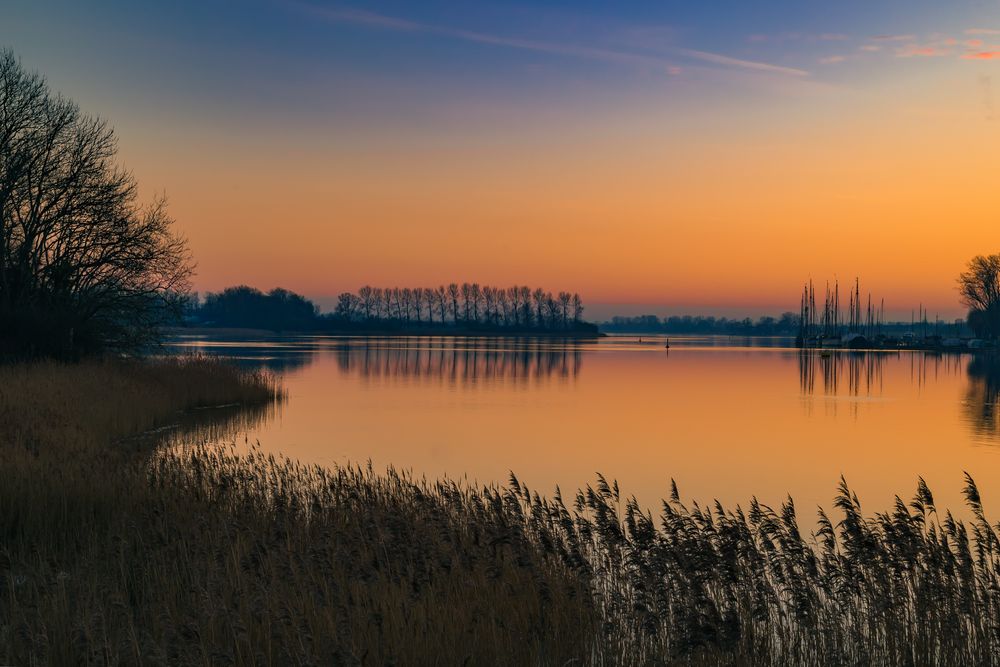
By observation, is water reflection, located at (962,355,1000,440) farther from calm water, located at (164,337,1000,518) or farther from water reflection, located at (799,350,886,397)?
water reflection, located at (799,350,886,397)

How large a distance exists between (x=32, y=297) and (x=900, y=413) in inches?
1721

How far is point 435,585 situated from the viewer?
33.9 feet

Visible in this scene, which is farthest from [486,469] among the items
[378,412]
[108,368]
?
[108,368]

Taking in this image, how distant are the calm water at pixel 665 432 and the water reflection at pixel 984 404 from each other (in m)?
0.13

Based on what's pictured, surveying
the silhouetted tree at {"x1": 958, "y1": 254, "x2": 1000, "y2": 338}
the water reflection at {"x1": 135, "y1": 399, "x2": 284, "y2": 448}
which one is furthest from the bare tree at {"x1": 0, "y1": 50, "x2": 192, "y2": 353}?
the silhouetted tree at {"x1": 958, "y1": 254, "x2": 1000, "y2": 338}

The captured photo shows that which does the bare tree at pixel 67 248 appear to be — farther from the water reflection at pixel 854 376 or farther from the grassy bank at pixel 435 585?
the water reflection at pixel 854 376

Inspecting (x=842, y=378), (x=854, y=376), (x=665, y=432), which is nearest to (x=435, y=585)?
(x=665, y=432)

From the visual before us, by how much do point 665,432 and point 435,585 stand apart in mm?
24834

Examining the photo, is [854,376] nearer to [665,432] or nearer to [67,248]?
[665,432]

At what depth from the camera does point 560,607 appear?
9.86 meters

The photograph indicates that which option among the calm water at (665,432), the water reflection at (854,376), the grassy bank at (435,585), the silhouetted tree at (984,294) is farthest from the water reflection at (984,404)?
the silhouetted tree at (984,294)

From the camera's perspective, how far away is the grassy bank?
26.8ft

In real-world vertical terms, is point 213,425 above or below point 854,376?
above

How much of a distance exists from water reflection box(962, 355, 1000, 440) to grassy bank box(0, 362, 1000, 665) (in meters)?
27.4
